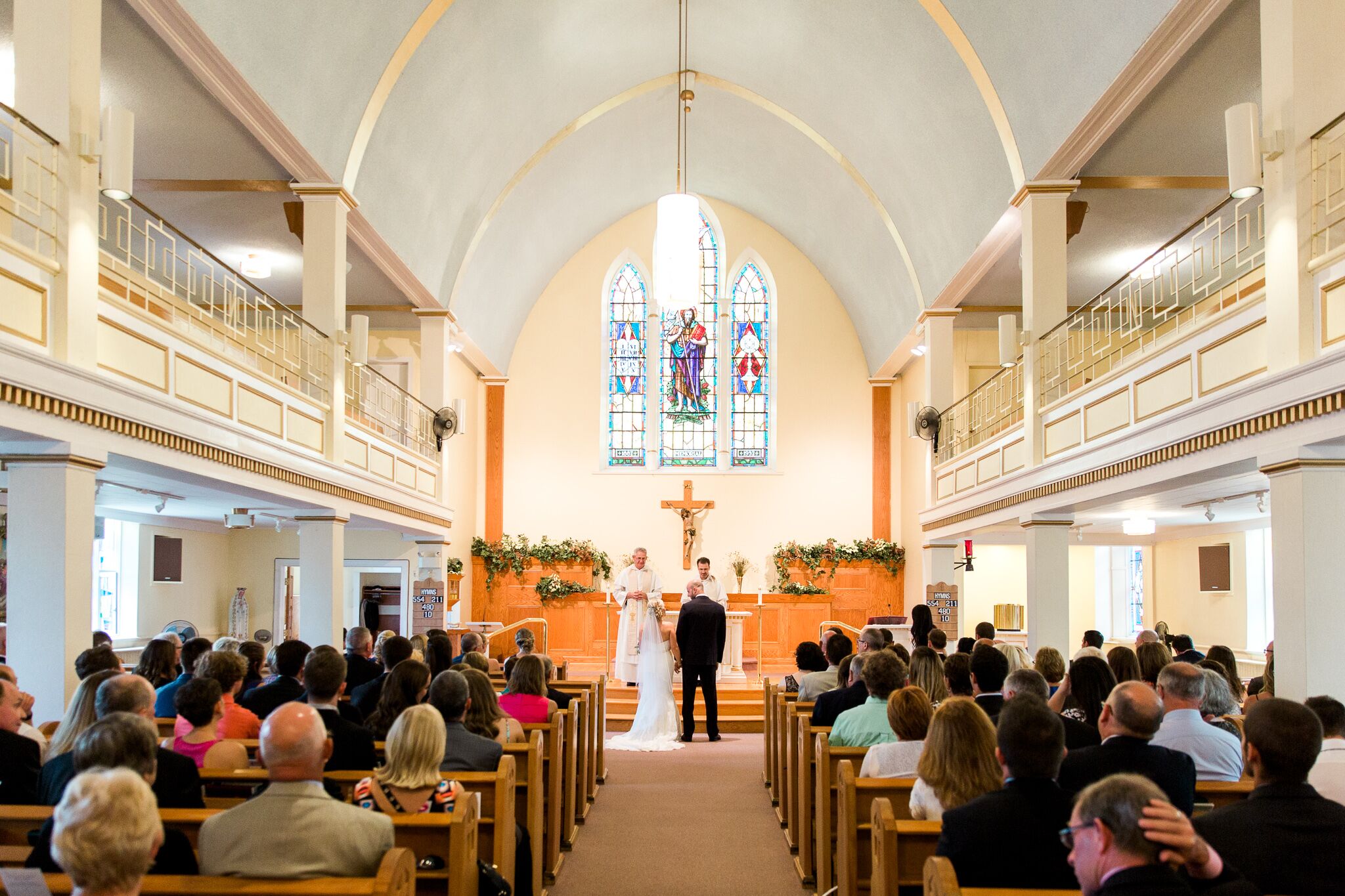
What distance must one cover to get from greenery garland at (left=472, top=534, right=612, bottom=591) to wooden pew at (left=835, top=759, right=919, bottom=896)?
44.2 ft

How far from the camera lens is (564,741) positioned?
6660 mm

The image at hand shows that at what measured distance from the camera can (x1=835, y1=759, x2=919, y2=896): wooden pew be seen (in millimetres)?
4484

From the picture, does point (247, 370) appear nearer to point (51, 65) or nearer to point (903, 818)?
point (51, 65)

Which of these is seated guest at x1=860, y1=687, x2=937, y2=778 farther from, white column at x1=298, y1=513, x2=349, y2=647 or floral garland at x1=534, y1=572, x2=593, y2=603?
floral garland at x1=534, y1=572, x2=593, y2=603

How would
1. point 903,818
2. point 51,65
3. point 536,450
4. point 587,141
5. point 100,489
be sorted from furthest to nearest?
point 536,450, point 587,141, point 100,489, point 51,65, point 903,818

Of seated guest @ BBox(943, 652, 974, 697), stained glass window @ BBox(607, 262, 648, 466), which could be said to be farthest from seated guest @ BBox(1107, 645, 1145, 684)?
stained glass window @ BBox(607, 262, 648, 466)

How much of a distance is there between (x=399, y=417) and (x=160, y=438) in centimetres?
685

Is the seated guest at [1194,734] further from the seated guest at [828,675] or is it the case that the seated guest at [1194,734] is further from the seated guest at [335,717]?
the seated guest at [335,717]

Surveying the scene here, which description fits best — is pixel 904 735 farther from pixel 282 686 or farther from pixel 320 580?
pixel 320 580

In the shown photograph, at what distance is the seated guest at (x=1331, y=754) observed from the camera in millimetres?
4043

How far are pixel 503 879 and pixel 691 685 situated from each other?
6664 mm

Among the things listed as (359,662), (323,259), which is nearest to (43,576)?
(359,662)

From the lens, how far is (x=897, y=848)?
362cm

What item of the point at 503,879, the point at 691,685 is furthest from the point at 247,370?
the point at 503,879
